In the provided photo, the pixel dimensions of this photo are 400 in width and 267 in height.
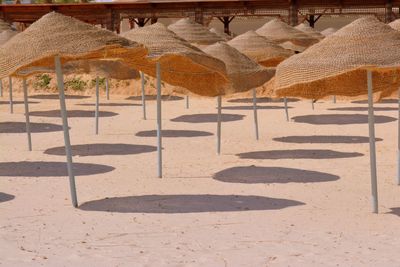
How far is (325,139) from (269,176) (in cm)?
429

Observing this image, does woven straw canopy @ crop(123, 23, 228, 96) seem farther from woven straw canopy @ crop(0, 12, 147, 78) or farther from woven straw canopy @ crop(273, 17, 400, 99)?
woven straw canopy @ crop(273, 17, 400, 99)

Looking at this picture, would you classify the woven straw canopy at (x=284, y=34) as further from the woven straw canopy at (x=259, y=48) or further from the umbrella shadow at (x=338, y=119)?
the woven straw canopy at (x=259, y=48)

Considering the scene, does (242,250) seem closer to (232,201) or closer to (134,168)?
(232,201)

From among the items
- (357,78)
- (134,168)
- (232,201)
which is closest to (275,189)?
(232,201)

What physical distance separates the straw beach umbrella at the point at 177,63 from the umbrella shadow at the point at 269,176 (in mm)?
974

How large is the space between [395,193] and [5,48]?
4.74 meters

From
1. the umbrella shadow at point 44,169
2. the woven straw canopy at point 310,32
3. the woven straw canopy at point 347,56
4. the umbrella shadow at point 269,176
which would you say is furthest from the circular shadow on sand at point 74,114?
the woven straw canopy at point 347,56

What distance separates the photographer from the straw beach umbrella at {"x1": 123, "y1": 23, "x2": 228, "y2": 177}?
11.5 m

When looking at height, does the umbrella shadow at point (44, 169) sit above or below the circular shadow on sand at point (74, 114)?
above

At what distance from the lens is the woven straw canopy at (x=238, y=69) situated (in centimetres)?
1419

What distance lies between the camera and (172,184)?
11.3 meters

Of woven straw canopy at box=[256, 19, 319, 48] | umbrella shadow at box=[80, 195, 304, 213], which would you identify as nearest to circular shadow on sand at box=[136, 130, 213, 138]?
umbrella shadow at box=[80, 195, 304, 213]

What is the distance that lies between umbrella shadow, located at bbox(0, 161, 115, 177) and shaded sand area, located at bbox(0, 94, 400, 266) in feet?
0.05

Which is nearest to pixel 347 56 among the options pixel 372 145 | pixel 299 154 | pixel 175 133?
pixel 372 145
